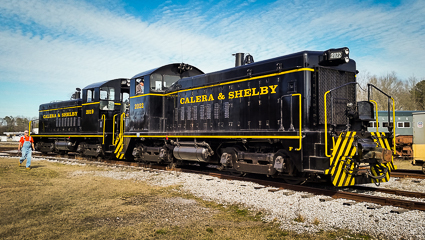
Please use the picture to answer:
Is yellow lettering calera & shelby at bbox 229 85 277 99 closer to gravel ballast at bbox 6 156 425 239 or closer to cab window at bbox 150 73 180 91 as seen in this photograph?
gravel ballast at bbox 6 156 425 239

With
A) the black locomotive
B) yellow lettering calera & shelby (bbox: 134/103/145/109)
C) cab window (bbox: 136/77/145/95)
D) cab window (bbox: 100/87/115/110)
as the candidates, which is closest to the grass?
the black locomotive

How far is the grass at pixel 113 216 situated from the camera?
469 cm

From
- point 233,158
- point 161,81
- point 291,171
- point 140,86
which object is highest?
point 161,81

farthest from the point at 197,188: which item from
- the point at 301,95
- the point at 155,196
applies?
the point at 301,95

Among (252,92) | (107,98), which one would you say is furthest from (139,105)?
(252,92)

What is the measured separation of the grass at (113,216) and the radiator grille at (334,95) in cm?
345

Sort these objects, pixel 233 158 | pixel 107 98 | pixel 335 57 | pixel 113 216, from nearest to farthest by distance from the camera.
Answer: pixel 113 216
pixel 335 57
pixel 233 158
pixel 107 98

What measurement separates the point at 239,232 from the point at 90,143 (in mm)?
14605

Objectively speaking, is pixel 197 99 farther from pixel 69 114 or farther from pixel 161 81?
pixel 69 114

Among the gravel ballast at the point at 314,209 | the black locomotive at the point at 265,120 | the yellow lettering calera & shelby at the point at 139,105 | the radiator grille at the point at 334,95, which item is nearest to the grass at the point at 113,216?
the gravel ballast at the point at 314,209

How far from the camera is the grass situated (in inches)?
185

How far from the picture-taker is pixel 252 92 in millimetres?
9328

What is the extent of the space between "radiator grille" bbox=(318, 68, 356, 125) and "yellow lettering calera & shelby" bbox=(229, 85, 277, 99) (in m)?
1.28

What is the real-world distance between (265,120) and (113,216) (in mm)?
4883
